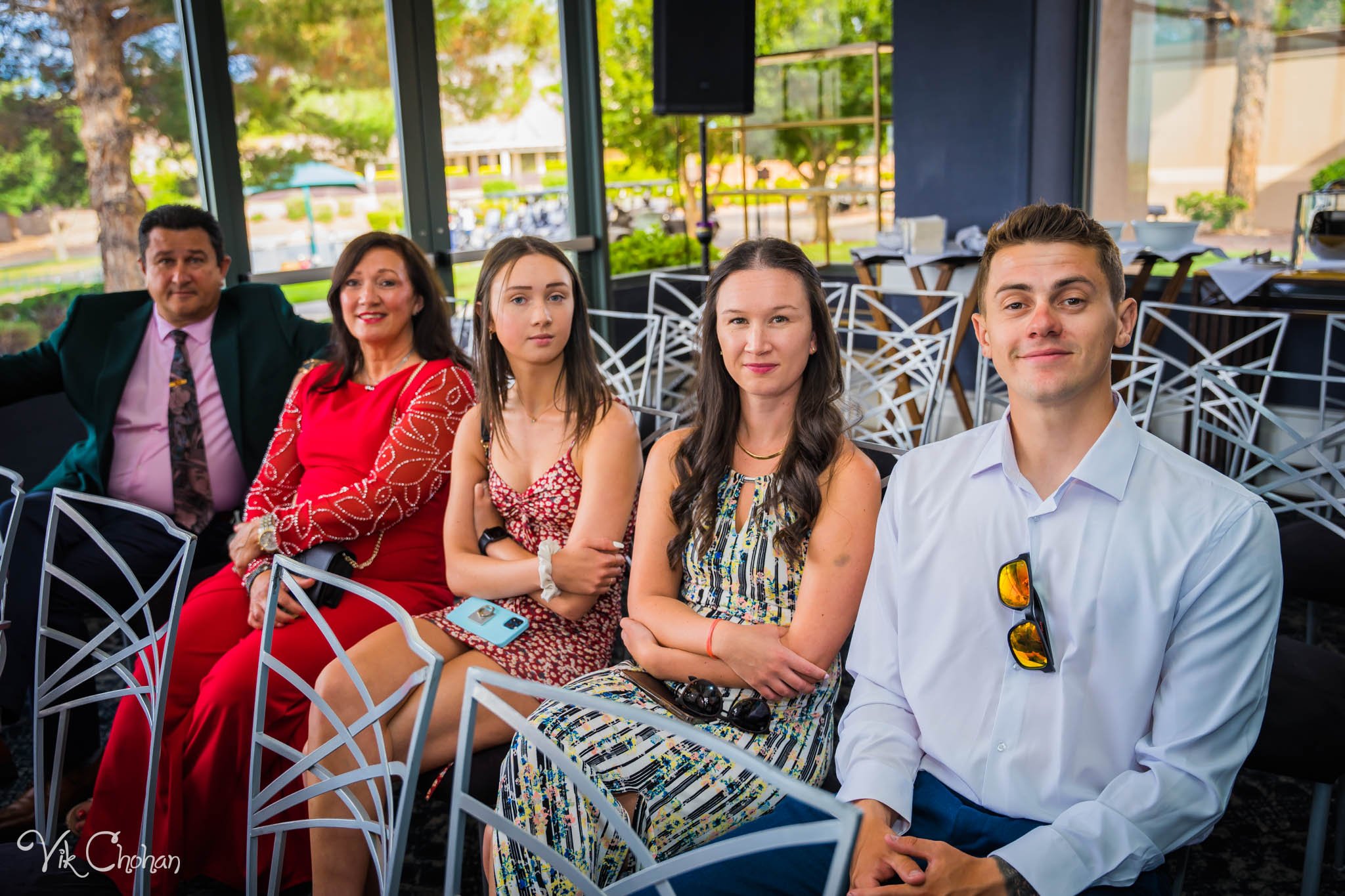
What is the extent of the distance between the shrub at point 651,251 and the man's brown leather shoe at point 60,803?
13.7 feet

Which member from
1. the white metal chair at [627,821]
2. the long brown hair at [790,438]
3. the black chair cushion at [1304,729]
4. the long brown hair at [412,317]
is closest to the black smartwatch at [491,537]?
the long brown hair at [790,438]

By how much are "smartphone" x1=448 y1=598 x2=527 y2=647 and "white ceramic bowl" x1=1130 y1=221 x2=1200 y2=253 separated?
3648mm

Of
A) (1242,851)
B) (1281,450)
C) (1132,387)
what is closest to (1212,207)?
(1132,387)

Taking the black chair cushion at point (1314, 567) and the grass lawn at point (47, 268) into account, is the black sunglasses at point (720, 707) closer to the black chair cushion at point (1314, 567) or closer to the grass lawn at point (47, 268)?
the black chair cushion at point (1314, 567)

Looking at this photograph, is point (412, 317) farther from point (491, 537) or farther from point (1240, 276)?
point (1240, 276)

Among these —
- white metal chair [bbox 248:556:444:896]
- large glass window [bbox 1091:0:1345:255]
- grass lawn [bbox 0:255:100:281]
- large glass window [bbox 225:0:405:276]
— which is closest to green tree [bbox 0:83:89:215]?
grass lawn [bbox 0:255:100:281]

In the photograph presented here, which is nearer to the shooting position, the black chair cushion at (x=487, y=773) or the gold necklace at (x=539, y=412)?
the black chair cushion at (x=487, y=773)

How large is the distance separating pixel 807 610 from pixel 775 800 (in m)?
0.29

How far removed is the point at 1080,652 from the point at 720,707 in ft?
1.93

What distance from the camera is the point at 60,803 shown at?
7.18 ft

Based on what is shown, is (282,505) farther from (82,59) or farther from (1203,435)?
(1203,435)

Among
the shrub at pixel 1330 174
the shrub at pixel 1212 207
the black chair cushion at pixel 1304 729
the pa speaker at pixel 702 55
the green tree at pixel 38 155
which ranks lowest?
the black chair cushion at pixel 1304 729

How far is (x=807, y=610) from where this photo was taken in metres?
1.60

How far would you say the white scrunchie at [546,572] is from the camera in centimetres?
188
